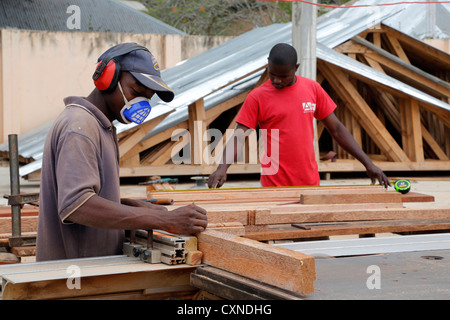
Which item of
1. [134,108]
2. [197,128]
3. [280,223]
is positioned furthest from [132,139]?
[134,108]

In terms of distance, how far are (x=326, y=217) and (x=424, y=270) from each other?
3.58 ft

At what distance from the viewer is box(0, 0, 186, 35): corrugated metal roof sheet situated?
2045cm

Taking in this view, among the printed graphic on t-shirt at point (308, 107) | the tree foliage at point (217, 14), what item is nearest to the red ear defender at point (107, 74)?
the printed graphic on t-shirt at point (308, 107)

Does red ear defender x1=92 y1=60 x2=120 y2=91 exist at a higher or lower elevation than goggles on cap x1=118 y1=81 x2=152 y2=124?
higher

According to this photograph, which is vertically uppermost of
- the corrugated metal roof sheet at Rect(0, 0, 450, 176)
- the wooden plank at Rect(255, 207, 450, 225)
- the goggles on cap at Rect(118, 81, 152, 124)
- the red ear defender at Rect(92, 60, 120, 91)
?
the corrugated metal roof sheet at Rect(0, 0, 450, 176)

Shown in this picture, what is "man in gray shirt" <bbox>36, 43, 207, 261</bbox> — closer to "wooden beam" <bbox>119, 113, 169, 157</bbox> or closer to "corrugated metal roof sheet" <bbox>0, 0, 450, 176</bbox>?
"corrugated metal roof sheet" <bbox>0, 0, 450, 176</bbox>

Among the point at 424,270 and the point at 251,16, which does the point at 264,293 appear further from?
the point at 251,16

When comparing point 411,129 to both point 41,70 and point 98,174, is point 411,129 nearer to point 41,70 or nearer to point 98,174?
point 41,70

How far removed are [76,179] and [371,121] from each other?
1023 centimetres

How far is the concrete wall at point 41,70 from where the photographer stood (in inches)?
605

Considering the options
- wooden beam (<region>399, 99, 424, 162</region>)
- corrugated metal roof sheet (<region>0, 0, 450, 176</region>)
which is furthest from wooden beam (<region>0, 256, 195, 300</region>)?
wooden beam (<region>399, 99, 424, 162</region>)

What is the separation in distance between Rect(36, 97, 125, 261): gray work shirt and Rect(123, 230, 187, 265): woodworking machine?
129 mm

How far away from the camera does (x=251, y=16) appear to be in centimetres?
2462
